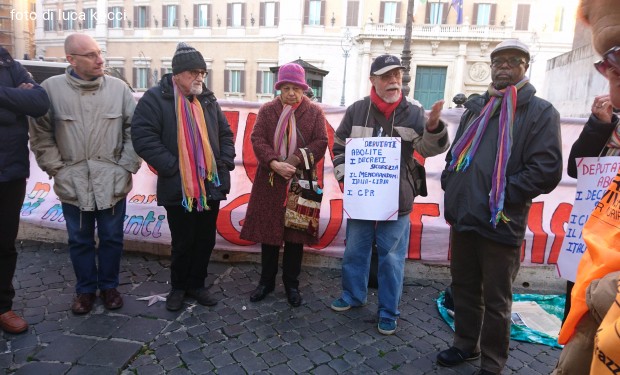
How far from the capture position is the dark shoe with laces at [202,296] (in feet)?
11.4

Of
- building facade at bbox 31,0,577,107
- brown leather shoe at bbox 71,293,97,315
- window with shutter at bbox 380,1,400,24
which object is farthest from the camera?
window with shutter at bbox 380,1,400,24

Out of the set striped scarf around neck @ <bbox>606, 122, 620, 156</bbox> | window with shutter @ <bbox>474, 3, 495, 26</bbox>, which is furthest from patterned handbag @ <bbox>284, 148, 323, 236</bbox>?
window with shutter @ <bbox>474, 3, 495, 26</bbox>

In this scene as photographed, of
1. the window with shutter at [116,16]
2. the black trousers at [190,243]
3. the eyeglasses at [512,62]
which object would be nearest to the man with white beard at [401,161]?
the eyeglasses at [512,62]

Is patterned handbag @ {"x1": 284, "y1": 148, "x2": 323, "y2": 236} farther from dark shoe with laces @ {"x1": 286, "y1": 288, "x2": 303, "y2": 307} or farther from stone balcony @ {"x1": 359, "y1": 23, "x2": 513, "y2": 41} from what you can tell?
stone balcony @ {"x1": 359, "y1": 23, "x2": 513, "y2": 41}

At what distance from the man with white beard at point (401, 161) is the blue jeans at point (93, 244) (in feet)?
6.14

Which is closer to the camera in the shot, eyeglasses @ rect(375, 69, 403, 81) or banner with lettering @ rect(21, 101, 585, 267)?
eyeglasses @ rect(375, 69, 403, 81)

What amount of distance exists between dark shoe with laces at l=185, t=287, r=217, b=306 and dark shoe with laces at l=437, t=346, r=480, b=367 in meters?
1.82

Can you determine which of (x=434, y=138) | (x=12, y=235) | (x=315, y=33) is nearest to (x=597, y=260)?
(x=434, y=138)

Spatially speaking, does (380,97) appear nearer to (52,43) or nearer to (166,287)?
(166,287)

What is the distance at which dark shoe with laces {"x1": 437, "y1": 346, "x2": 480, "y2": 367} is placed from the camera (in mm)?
2766

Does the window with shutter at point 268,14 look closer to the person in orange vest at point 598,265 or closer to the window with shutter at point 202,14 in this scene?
the window with shutter at point 202,14

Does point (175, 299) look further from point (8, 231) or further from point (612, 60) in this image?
point (612, 60)

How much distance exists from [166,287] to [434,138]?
2.66m

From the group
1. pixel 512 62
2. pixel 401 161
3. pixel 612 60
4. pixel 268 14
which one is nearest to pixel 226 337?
pixel 401 161
